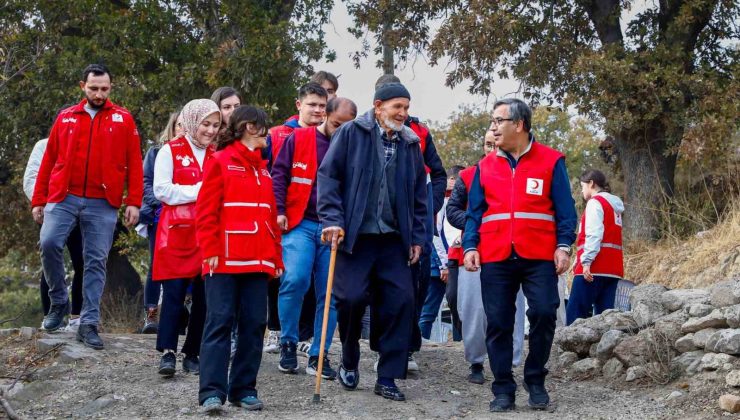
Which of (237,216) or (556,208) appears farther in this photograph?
(556,208)

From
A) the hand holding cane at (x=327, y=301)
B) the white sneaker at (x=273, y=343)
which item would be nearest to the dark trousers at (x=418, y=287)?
the hand holding cane at (x=327, y=301)

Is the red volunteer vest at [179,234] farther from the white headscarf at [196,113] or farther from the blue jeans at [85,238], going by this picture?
the blue jeans at [85,238]

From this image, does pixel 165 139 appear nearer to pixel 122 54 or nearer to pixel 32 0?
pixel 122 54

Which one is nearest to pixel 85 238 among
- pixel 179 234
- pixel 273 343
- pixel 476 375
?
pixel 179 234

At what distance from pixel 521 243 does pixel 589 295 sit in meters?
3.61

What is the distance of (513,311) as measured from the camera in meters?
6.77

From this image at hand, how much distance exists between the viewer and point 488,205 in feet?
22.5

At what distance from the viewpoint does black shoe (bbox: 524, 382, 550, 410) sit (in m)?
6.69

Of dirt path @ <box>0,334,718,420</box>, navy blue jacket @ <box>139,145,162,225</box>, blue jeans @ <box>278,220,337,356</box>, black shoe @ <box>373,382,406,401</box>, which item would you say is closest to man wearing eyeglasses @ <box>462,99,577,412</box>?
dirt path @ <box>0,334,718,420</box>

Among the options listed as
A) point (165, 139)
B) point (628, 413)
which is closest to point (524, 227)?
point (628, 413)

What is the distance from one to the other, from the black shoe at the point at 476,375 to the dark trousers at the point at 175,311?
6.92 feet

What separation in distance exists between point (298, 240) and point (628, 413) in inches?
99.4

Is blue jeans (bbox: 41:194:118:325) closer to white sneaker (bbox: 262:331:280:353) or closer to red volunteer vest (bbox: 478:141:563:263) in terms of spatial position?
white sneaker (bbox: 262:331:280:353)

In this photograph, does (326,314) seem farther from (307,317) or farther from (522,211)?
(307,317)
